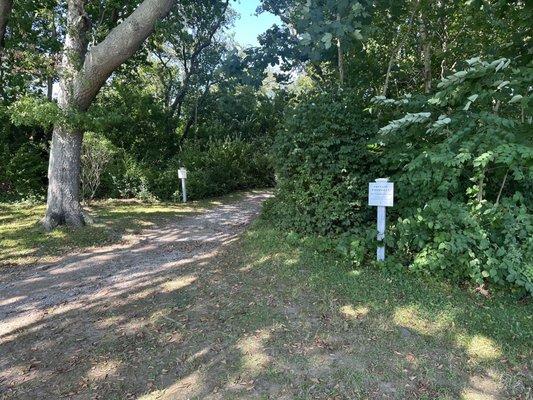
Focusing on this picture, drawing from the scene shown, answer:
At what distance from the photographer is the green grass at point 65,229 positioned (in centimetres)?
577

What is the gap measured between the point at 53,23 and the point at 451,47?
26.4 feet

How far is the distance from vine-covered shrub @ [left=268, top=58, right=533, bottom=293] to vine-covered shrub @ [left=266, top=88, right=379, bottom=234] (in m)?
0.02

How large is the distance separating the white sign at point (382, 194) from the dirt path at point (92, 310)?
2.12m

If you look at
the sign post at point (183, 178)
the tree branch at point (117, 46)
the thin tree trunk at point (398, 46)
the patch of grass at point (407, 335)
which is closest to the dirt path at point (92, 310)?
the patch of grass at point (407, 335)

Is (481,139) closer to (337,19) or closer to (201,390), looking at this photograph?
(337,19)

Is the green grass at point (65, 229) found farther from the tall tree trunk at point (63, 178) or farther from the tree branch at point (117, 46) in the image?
the tree branch at point (117, 46)

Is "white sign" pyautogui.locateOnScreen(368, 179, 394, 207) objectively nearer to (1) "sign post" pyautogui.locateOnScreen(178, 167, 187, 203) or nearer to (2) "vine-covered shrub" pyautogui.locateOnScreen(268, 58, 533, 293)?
(2) "vine-covered shrub" pyautogui.locateOnScreen(268, 58, 533, 293)

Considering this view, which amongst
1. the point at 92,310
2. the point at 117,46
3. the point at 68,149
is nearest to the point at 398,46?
the point at 117,46

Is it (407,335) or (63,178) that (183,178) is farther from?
(407,335)

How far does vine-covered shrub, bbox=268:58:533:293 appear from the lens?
3521 mm

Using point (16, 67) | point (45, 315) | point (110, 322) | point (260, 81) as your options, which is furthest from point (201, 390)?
point (16, 67)

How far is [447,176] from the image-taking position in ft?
13.0

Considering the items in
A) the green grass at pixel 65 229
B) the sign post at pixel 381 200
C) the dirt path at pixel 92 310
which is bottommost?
the dirt path at pixel 92 310

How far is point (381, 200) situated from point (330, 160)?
3.79 feet
